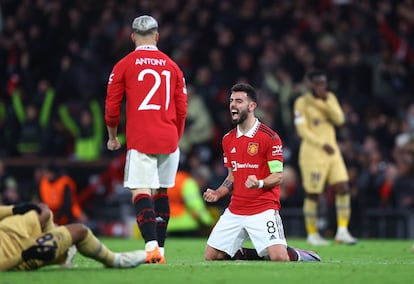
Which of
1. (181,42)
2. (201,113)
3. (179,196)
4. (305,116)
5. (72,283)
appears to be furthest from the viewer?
(181,42)

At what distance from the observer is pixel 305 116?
53.0 feet

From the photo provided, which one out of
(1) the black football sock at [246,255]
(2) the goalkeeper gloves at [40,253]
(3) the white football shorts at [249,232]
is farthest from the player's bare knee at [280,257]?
(2) the goalkeeper gloves at [40,253]

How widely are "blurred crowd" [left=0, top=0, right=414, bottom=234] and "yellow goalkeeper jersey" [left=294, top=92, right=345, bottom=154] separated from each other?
14.3ft

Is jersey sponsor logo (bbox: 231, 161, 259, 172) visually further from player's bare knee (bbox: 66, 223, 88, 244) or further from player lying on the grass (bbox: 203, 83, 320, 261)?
player's bare knee (bbox: 66, 223, 88, 244)

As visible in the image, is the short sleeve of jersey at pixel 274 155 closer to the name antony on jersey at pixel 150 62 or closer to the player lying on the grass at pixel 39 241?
the name antony on jersey at pixel 150 62

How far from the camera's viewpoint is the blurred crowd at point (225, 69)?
21641 mm

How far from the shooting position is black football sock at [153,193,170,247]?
36.9 ft

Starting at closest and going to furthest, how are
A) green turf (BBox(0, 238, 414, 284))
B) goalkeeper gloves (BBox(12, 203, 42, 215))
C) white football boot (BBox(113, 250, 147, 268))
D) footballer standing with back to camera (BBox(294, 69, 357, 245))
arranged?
green turf (BBox(0, 238, 414, 284)) < goalkeeper gloves (BBox(12, 203, 42, 215)) < white football boot (BBox(113, 250, 147, 268)) < footballer standing with back to camera (BBox(294, 69, 357, 245))

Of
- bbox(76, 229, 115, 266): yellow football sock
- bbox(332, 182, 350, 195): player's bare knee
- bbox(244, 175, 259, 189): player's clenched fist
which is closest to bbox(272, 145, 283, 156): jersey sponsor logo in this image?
bbox(244, 175, 259, 189): player's clenched fist

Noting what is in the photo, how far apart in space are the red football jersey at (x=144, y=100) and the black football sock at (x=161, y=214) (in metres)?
0.58

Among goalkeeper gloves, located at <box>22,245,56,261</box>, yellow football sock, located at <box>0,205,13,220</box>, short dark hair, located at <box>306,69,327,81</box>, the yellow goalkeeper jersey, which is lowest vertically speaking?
goalkeeper gloves, located at <box>22,245,56,261</box>

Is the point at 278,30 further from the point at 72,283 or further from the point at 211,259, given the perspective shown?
the point at 72,283

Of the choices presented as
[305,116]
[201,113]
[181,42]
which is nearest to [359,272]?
[305,116]

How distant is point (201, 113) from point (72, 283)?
13809 mm
